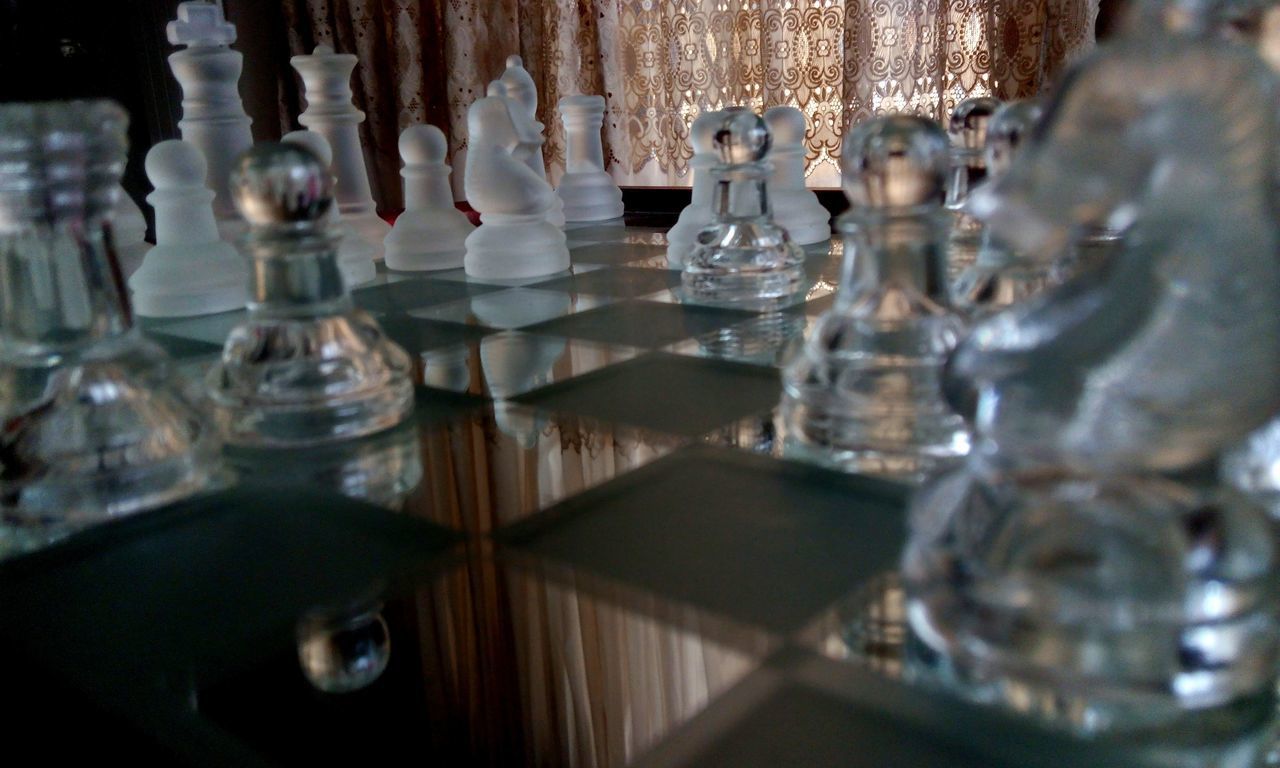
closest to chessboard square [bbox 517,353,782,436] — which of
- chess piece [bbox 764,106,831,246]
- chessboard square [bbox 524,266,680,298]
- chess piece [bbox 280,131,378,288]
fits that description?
chessboard square [bbox 524,266,680,298]

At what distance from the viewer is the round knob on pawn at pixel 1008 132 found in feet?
3.68

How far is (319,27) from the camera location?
416 cm

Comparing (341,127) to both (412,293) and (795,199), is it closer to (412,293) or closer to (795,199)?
(412,293)

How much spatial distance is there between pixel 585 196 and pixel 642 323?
3.92 feet

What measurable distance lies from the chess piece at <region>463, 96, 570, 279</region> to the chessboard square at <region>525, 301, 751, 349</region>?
0.95 ft

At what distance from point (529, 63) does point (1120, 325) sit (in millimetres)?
3842

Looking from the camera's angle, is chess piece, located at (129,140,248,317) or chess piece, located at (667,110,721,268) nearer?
chess piece, located at (129,140,248,317)

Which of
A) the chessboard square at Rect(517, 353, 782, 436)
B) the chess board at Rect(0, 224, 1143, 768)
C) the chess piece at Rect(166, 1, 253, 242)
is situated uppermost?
the chess piece at Rect(166, 1, 253, 242)

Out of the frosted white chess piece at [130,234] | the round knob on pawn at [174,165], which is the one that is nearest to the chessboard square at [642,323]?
the round knob on pawn at [174,165]

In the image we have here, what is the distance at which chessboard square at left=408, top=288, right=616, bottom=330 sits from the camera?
1.29 m

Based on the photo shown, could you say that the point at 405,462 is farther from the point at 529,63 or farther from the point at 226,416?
the point at 529,63

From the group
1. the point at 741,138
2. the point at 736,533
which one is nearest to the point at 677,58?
the point at 741,138

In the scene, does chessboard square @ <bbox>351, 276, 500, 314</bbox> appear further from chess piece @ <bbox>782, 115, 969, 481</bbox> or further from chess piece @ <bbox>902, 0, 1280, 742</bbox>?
chess piece @ <bbox>902, 0, 1280, 742</bbox>

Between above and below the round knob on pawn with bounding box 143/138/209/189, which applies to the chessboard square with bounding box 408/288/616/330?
below
